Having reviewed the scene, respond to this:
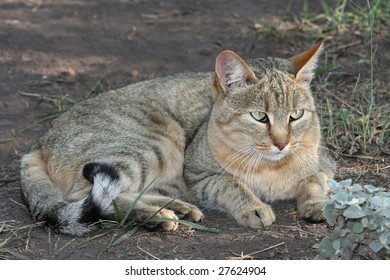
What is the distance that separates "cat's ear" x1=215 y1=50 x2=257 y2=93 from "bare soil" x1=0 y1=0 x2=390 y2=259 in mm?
1025

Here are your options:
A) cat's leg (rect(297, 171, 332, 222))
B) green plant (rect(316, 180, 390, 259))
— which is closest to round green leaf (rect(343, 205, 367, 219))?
green plant (rect(316, 180, 390, 259))

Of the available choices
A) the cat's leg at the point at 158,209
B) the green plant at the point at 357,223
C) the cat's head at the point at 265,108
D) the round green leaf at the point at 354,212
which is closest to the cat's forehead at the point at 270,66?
the cat's head at the point at 265,108

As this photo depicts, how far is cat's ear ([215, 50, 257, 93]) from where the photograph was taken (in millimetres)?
5254

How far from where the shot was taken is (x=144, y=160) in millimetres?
5625

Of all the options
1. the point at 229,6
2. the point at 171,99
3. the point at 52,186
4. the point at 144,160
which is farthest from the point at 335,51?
the point at 52,186

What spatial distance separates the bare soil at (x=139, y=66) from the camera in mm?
4977

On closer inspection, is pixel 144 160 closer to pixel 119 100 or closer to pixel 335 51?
pixel 119 100

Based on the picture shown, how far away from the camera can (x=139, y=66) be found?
318 inches

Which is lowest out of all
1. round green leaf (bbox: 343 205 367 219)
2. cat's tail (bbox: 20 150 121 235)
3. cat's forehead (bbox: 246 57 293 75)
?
cat's tail (bbox: 20 150 121 235)

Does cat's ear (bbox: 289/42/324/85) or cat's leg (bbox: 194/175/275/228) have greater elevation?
cat's ear (bbox: 289/42/324/85)

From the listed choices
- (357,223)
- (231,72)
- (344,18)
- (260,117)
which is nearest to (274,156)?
(260,117)

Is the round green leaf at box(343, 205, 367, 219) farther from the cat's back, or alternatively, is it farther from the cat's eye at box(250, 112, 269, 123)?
the cat's back

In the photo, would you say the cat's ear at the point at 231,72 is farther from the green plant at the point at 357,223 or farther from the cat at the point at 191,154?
the green plant at the point at 357,223

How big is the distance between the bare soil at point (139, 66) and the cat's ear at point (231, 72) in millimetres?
1025
